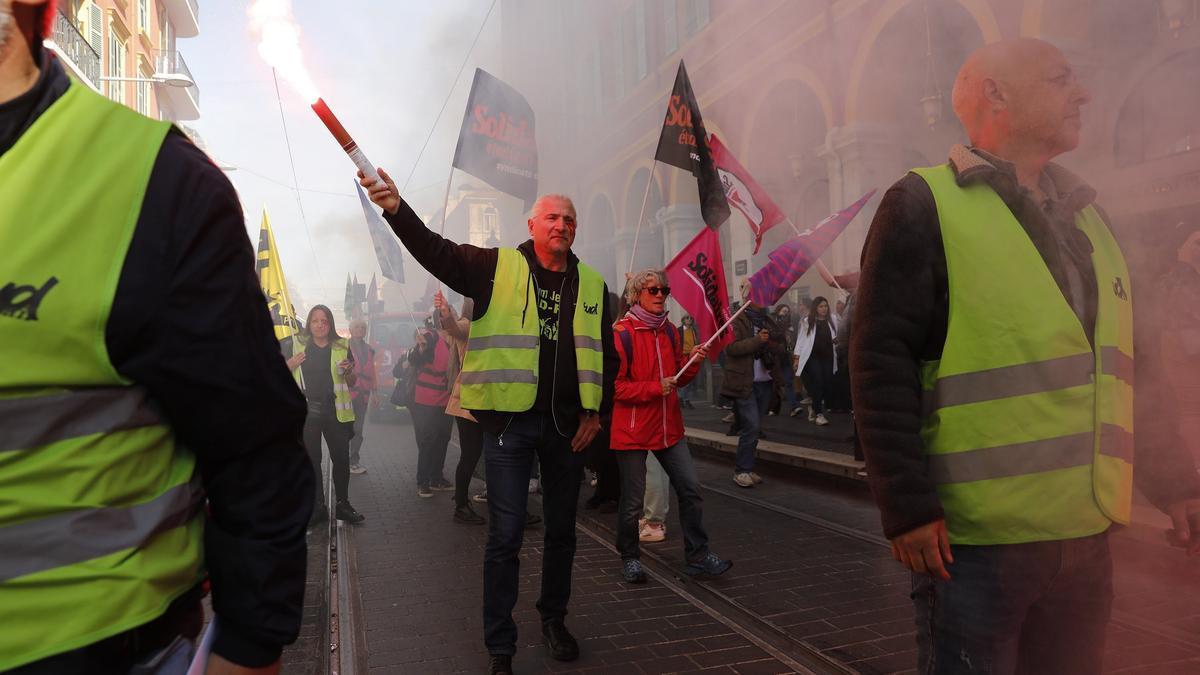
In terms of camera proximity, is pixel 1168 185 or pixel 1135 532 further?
pixel 1168 185

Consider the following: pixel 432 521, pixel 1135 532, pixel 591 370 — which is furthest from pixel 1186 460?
pixel 432 521

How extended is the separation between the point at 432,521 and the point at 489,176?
3.14 meters

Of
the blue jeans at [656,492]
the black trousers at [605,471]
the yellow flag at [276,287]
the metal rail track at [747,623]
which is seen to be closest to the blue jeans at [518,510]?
the metal rail track at [747,623]

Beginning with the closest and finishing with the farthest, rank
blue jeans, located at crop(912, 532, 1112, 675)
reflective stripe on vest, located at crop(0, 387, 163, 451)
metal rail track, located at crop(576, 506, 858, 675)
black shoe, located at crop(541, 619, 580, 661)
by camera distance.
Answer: reflective stripe on vest, located at crop(0, 387, 163, 451) < blue jeans, located at crop(912, 532, 1112, 675) < metal rail track, located at crop(576, 506, 858, 675) < black shoe, located at crop(541, 619, 580, 661)

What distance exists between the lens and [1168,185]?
738cm

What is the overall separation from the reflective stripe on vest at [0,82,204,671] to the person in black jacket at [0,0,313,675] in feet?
0.05

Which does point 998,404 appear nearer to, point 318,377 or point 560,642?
point 560,642

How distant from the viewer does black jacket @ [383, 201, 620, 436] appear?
3.16 metres

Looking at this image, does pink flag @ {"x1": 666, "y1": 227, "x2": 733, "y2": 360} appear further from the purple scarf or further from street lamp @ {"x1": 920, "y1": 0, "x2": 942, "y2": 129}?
street lamp @ {"x1": 920, "y1": 0, "x2": 942, "y2": 129}

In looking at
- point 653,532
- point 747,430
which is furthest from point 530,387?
point 747,430

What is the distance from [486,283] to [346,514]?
12.7 ft

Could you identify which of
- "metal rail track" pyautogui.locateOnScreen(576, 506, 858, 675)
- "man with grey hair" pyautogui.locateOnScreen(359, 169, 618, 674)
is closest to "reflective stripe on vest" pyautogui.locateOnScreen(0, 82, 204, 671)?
"man with grey hair" pyautogui.locateOnScreen(359, 169, 618, 674)

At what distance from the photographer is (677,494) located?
5.01 m

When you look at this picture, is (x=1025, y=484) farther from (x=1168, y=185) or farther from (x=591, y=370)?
(x=1168, y=185)
